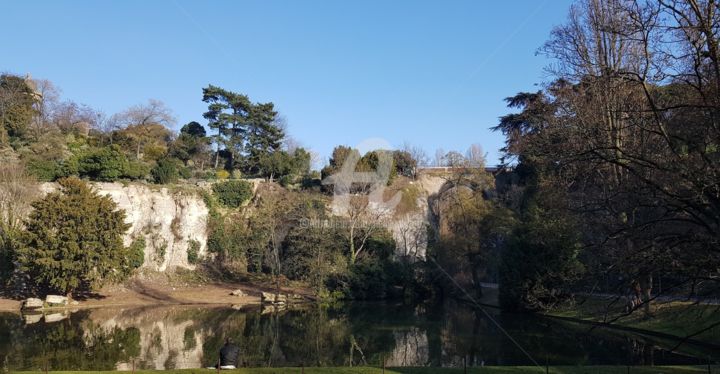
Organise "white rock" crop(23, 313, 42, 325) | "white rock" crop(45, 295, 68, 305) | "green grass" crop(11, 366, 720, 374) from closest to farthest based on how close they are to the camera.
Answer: "green grass" crop(11, 366, 720, 374) → "white rock" crop(23, 313, 42, 325) → "white rock" crop(45, 295, 68, 305)

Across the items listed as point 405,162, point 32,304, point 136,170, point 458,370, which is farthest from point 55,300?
point 405,162

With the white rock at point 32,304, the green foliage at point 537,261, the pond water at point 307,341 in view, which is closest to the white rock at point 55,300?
the white rock at point 32,304

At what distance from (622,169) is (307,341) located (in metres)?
12.5

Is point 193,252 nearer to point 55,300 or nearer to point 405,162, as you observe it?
point 55,300

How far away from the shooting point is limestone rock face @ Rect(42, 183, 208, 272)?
3541cm

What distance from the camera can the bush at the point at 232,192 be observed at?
40.8m

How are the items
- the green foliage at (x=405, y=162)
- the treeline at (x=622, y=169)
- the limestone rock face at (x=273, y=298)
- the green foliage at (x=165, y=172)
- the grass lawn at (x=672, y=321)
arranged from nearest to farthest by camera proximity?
the treeline at (x=622, y=169) → the grass lawn at (x=672, y=321) → the limestone rock face at (x=273, y=298) → the green foliage at (x=165, y=172) → the green foliage at (x=405, y=162)

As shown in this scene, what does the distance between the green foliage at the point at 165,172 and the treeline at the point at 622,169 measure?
2466 centimetres

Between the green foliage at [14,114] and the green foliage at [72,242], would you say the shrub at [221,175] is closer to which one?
the green foliage at [14,114]

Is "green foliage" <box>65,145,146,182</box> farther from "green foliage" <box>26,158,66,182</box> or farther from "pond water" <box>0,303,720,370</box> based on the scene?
"pond water" <box>0,303,720,370</box>

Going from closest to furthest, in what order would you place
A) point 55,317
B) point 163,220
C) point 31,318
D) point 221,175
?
point 31,318
point 55,317
point 163,220
point 221,175

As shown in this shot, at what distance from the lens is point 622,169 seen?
18234 millimetres

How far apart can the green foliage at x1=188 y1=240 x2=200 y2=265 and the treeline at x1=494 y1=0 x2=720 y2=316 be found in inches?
832

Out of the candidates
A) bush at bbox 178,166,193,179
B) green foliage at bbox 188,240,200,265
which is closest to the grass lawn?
green foliage at bbox 188,240,200,265
